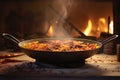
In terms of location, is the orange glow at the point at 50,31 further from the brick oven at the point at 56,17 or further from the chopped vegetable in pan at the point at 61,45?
the chopped vegetable in pan at the point at 61,45

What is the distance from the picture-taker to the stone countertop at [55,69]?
220 centimetres

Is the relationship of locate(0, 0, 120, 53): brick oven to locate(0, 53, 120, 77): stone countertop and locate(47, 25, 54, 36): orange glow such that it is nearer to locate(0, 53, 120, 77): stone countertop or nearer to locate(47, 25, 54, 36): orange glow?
locate(47, 25, 54, 36): orange glow

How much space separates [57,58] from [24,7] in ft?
4.62

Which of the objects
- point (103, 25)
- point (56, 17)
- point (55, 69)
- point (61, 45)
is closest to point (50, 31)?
point (56, 17)

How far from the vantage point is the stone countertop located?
2199 mm

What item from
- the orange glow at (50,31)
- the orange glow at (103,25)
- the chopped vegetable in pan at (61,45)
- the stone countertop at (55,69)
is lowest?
the stone countertop at (55,69)

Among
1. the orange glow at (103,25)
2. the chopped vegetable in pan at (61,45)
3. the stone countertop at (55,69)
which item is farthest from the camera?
the orange glow at (103,25)

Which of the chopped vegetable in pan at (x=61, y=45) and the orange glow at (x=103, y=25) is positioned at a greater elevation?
the orange glow at (x=103, y=25)

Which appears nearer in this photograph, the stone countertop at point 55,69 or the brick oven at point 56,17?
the stone countertop at point 55,69

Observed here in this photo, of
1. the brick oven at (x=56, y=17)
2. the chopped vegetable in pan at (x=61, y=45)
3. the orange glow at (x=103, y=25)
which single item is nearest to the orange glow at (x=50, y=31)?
the brick oven at (x=56, y=17)

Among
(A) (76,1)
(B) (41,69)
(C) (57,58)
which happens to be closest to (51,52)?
(C) (57,58)

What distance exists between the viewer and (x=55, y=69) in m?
2.30

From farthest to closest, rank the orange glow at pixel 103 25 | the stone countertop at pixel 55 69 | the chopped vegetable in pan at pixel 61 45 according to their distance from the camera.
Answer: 1. the orange glow at pixel 103 25
2. the chopped vegetable in pan at pixel 61 45
3. the stone countertop at pixel 55 69

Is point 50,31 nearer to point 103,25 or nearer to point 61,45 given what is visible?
point 103,25
